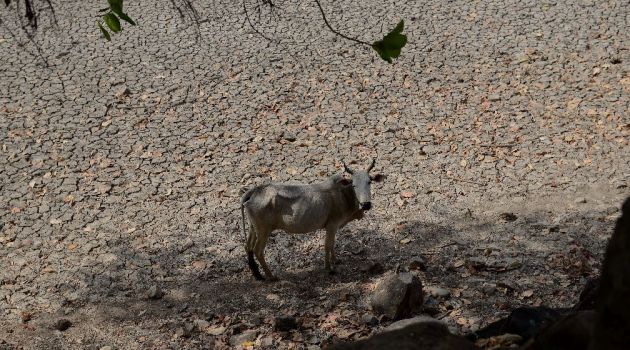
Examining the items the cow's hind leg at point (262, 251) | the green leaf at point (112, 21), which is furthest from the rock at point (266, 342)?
the green leaf at point (112, 21)

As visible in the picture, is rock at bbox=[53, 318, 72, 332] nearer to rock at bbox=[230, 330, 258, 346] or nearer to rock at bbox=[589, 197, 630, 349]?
rock at bbox=[230, 330, 258, 346]

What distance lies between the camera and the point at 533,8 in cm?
1315

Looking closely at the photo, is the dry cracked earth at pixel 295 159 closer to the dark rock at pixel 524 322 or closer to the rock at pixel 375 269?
the rock at pixel 375 269

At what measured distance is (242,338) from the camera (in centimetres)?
736

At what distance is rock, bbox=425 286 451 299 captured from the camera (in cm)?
757

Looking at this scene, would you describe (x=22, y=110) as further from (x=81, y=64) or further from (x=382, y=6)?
(x=382, y=6)

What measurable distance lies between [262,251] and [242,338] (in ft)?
3.57

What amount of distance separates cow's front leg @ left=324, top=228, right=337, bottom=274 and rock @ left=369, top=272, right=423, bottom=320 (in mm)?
1040

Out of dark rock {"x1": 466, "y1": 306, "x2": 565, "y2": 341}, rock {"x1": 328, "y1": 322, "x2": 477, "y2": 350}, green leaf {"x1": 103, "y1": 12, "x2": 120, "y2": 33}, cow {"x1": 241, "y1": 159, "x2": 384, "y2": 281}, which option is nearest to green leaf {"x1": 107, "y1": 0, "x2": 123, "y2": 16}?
green leaf {"x1": 103, "y1": 12, "x2": 120, "y2": 33}

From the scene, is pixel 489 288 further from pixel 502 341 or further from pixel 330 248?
pixel 502 341

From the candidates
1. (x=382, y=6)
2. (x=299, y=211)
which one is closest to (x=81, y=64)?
(x=382, y=6)

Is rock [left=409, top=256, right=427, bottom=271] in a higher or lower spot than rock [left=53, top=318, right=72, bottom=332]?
higher

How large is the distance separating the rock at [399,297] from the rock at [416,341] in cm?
219

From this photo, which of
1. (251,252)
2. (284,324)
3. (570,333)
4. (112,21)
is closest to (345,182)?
(251,252)
